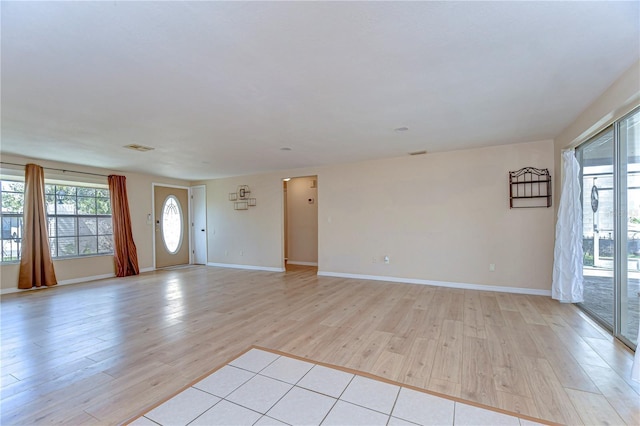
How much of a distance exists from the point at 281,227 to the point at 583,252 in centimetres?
557

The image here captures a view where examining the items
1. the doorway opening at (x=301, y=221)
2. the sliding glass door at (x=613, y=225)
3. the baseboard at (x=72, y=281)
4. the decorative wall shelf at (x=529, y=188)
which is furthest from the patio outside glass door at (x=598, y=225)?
the baseboard at (x=72, y=281)

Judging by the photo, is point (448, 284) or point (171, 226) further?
point (171, 226)

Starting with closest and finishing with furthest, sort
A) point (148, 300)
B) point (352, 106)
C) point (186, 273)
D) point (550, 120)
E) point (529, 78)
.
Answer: point (529, 78)
point (352, 106)
point (550, 120)
point (148, 300)
point (186, 273)

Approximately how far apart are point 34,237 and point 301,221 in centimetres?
568

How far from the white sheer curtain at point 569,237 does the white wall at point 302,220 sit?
529 centimetres

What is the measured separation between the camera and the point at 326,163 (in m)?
6.12

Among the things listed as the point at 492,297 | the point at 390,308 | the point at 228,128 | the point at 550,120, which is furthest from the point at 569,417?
the point at 228,128

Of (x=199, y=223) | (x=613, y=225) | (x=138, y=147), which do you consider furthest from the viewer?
(x=199, y=223)

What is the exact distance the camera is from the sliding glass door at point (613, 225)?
2.62m

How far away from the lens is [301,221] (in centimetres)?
818

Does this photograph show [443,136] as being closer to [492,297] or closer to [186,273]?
[492,297]

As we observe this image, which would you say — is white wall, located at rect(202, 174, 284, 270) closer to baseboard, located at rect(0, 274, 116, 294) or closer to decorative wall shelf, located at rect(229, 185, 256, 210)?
decorative wall shelf, located at rect(229, 185, 256, 210)

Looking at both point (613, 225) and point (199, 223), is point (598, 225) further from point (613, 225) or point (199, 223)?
point (199, 223)

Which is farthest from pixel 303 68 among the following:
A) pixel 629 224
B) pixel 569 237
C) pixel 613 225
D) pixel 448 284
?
pixel 448 284
